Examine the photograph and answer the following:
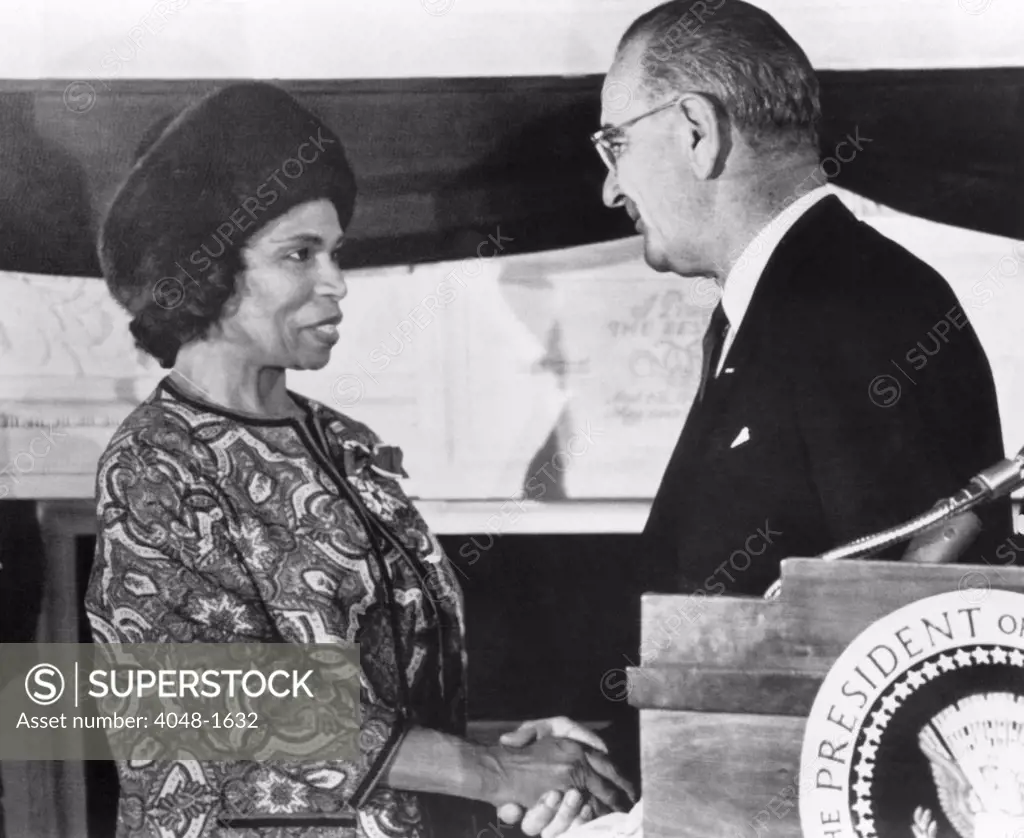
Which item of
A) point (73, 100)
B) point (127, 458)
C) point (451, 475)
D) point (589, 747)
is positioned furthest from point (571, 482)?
point (73, 100)

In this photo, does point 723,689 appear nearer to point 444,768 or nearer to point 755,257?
point 444,768

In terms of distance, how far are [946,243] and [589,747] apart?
1.17 meters

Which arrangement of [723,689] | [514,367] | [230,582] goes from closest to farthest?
[723,689] < [230,582] < [514,367]

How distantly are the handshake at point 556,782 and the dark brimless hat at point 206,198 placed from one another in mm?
991

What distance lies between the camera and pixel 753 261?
2115mm

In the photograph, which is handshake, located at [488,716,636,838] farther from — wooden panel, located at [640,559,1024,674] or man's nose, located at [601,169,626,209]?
man's nose, located at [601,169,626,209]

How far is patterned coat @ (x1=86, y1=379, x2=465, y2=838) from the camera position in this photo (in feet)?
Answer: 6.75

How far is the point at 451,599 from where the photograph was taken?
215cm

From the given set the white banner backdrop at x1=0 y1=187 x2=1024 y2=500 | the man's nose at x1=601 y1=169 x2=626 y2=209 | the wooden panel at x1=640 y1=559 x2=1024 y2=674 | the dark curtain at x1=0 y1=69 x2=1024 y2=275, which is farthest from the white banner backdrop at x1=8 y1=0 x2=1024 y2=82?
the wooden panel at x1=640 y1=559 x2=1024 y2=674

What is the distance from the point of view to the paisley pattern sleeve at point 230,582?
81.0 inches

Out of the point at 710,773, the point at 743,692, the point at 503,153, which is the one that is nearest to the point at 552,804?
the point at 710,773

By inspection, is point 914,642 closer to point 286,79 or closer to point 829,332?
point 829,332

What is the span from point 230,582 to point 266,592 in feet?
0.22

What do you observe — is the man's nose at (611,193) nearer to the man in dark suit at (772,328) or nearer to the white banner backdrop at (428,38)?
the man in dark suit at (772,328)
